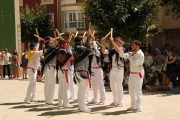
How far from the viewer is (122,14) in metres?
20.0

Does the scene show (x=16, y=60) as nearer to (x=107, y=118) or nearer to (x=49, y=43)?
(x=49, y=43)

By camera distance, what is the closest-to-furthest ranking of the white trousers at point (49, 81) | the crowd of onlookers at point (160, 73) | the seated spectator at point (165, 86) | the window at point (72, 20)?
the white trousers at point (49, 81) → the seated spectator at point (165, 86) → the crowd of onlookers at point (160, 73) → the window at point (72, 20)

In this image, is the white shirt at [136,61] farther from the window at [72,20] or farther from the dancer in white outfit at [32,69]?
the window at [72,20]

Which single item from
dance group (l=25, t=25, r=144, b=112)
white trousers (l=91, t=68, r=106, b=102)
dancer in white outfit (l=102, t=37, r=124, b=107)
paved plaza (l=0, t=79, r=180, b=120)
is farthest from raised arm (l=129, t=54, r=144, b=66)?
white trousers (l=91, t=68, r=106, b=102)

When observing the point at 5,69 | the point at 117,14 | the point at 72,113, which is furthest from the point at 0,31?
the point at 72,113

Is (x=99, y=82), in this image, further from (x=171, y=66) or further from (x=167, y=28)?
(x=167, y=28)

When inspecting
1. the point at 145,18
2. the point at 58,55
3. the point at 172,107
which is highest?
the point at 145,18

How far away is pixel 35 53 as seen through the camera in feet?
32.5

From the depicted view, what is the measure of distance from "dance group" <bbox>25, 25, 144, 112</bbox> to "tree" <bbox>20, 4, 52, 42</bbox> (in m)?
23.9

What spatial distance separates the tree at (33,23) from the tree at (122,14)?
13588mm

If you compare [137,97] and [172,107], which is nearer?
[137,97]

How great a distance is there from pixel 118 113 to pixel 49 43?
3013 mm

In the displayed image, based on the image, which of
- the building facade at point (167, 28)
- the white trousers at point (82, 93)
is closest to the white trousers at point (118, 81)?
the white trousers at point (82, 93)

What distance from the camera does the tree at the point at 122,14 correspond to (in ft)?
65.4
